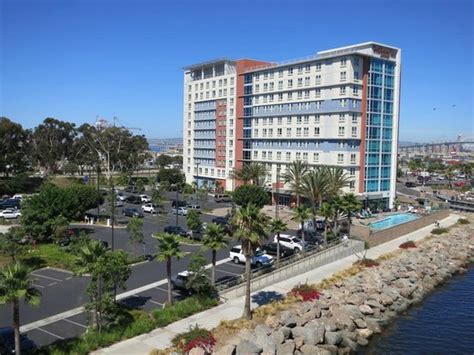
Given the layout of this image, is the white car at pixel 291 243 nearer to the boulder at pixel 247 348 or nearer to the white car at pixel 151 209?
the boulder at pixel 247 348

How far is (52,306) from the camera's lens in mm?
34094

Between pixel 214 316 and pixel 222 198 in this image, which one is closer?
pixel 214 316

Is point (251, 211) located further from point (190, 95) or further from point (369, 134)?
point (190, 95)

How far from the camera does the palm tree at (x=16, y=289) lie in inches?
936

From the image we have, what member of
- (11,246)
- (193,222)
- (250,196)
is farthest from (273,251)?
(11,246)

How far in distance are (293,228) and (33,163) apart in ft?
321

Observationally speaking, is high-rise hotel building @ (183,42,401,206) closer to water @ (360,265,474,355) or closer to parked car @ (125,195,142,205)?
parked car @ (125,195,142,205)

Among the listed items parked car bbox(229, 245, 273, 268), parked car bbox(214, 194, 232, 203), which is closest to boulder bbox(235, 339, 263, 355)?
parked car bbox(229, 245, 273, 268)

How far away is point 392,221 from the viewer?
68.0m

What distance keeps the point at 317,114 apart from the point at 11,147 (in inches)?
2683

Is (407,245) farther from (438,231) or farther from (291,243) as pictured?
(291,243)

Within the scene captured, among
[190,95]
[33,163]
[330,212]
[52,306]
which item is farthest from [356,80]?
[33,163]

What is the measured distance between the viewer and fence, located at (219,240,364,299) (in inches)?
1480

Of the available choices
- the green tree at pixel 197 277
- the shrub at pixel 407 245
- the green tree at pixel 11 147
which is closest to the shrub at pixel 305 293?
the green tree at pixel 197 277
